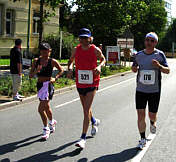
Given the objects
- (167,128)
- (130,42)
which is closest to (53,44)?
(130,42)

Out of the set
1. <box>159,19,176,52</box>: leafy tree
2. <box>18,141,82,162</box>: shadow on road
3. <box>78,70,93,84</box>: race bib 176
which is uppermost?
<box>159,19,176,52</box>: leafy tree

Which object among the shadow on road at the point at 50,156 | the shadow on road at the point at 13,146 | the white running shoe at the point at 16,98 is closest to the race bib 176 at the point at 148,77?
the shadow on road at the point at 50,156

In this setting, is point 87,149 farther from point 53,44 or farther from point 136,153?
point 53,44

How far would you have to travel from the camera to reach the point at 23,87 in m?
11.0

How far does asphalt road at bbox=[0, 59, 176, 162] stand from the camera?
4.87 meters

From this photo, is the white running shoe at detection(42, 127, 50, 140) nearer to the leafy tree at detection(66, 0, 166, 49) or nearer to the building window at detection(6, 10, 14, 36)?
the leafy tree at detection(66, 0, 166, 49)

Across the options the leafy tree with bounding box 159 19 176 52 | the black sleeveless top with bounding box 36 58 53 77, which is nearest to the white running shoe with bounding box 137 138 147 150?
the black sleeveless top with bounding box 36 58 53 77

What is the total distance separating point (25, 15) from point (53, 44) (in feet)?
12.1

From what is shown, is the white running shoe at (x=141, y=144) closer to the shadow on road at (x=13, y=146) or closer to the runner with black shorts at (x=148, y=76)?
the runner with black shorts at (x=148, y=76)

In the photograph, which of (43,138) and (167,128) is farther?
(167,128)

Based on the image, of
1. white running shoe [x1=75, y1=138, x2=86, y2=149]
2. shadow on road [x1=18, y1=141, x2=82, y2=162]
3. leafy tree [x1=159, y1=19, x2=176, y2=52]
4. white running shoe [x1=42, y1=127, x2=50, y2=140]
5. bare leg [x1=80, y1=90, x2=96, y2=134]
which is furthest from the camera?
leafy tree [x1=159, y1=19, x2=176, y2=52]

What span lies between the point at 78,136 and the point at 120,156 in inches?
50.5

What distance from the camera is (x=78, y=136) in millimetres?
5980

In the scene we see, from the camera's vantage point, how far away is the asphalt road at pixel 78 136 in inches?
192
